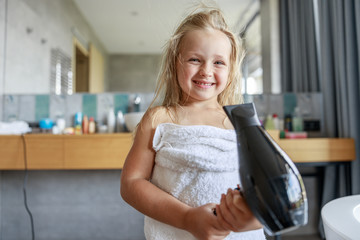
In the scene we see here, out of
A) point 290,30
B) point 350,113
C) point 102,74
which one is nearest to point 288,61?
point 290,30

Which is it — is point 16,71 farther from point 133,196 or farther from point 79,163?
point 133,196

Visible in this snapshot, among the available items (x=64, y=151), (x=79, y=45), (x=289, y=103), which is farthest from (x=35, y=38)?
(x=289, y=103)

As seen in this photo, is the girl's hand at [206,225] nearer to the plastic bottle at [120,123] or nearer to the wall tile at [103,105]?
the plastic bottle at [120,123]

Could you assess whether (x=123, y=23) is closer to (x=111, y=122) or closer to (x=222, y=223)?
(x=111, y=122)

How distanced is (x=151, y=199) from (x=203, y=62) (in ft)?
0.88

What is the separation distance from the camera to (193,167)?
A: 533 millimetres

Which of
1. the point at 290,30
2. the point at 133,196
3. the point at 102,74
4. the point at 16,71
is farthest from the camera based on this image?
the point at 290,30

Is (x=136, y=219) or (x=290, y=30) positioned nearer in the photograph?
(x=136, y=219)

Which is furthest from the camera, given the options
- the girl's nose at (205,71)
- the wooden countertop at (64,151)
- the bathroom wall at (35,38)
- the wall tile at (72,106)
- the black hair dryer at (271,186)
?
the wall tile at (72,106)

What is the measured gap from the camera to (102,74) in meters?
2.34

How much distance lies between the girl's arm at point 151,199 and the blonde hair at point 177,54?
91 millimetres

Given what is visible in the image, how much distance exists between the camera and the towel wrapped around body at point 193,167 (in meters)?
0.53

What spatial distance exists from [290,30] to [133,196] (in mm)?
2581

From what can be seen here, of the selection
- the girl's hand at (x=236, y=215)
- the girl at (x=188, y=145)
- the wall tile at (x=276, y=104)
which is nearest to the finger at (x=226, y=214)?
the girl's hand at (x=236, y=215)
